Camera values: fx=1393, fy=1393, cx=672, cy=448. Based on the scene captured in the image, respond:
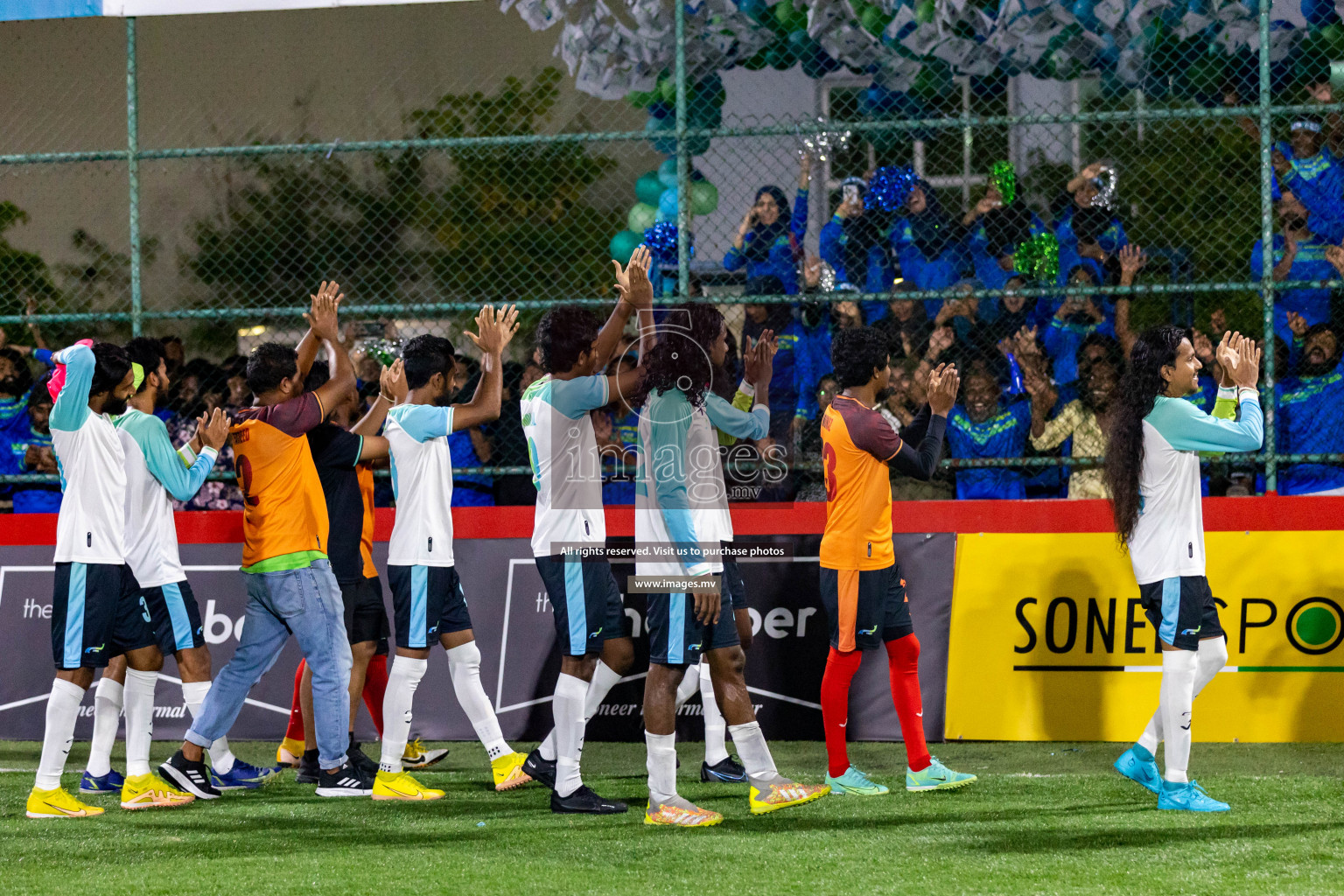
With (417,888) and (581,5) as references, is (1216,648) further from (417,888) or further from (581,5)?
(581,5)

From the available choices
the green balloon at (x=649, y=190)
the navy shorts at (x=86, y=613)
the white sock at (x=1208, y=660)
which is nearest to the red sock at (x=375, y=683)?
the navy shorts at (x=86, y=613)

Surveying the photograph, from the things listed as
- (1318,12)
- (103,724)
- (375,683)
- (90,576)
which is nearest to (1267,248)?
(1318,12)

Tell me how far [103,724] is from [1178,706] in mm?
5052

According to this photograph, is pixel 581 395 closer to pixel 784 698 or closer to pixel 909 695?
pixel 909 695

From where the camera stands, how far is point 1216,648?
6.04 meters

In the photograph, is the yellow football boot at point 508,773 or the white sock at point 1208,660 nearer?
the white sock at point 1208,660

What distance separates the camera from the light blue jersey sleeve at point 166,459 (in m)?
6.71

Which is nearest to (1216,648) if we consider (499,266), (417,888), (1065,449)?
(1065,449)

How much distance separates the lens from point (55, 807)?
6.24 meters

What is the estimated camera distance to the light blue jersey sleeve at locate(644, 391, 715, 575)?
5.84 m

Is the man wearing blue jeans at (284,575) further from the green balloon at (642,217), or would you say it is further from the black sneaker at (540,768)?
the green balloon at (642,217)

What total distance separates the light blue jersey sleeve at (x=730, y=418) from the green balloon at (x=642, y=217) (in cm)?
335

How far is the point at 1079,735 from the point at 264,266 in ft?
26.7

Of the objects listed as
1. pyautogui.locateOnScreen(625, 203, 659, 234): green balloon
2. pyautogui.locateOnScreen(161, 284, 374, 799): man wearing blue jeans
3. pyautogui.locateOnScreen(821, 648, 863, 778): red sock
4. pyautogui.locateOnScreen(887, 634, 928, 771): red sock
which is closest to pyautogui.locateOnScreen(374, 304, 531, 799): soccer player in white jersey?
pyautogui.locateOnScreen(161, 284, 374, 799): man wearing blue jeans
